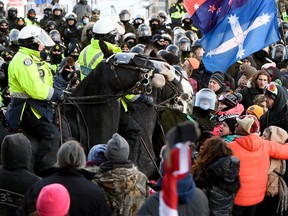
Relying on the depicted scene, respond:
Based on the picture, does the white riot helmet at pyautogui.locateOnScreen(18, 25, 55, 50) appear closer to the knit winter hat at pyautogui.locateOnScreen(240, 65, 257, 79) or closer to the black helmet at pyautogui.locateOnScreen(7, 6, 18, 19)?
the knit winter hat at pyautogui.locateOnScreen(240, 65, 257, 79)

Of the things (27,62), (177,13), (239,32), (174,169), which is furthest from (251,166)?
(177,13)

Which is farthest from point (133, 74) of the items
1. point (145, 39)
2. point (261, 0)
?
point (145, 39)

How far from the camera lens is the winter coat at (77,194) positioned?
256 inches

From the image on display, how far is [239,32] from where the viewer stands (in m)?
11.8

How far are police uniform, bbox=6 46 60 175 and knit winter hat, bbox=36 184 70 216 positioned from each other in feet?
10.5

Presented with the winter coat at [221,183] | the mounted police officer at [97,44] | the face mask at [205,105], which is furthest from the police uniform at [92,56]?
the winter coat at [221,183]

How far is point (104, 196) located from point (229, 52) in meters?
5.38

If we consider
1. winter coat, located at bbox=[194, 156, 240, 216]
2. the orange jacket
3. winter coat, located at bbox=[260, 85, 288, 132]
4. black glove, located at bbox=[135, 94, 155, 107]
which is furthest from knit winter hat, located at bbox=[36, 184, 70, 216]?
winter coat, located at bbox=[260, 85, 288, 132]

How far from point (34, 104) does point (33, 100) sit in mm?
49

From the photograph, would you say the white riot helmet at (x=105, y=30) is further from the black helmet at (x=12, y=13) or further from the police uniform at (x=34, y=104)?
the black helmet at (x=12, y=13)

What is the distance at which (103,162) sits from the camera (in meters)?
7.16

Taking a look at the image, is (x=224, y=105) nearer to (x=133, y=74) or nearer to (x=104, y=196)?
(x=133, y=74)

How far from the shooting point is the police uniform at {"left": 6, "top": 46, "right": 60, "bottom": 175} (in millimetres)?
9094

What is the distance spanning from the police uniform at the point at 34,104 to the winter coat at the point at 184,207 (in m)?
3.28
